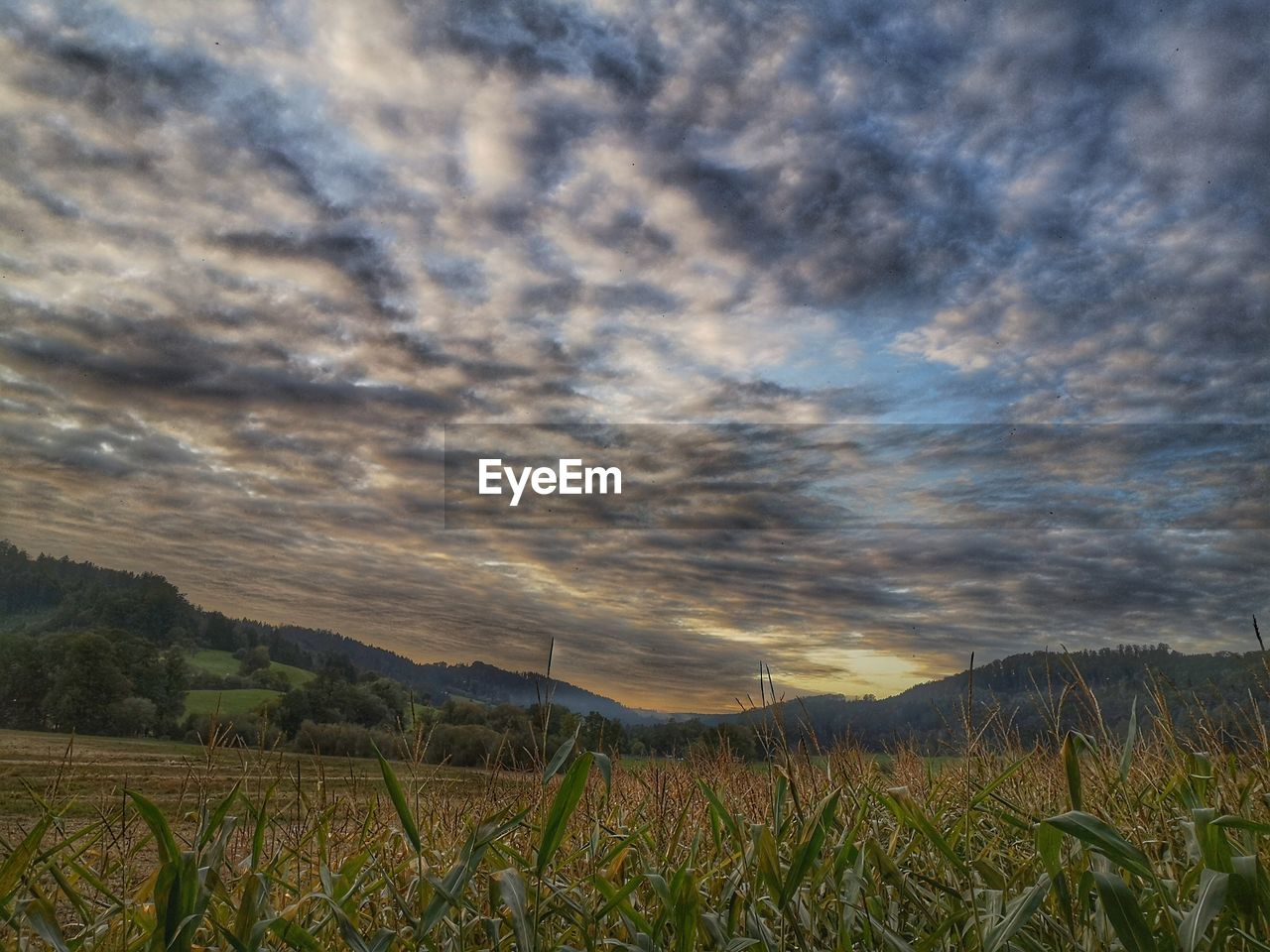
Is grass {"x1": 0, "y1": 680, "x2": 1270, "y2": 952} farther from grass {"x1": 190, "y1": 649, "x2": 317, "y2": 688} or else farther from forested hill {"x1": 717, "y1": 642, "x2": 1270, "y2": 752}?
grass {"x1": 190, "y1": 649, "x2": 317, "y2": 688}

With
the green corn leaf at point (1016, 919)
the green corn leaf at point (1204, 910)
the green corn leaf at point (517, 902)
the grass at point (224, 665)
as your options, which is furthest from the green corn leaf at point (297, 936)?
the grass at point (224, 665)

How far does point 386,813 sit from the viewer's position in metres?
7.39

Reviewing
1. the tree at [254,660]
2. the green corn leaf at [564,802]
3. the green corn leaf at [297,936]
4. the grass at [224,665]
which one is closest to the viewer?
the green corn leaf at [564,802]

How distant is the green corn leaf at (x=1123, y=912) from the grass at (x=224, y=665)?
6634 centimetres

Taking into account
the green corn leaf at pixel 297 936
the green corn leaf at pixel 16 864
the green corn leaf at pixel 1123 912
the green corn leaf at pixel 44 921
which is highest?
the green corn leaf at pixel 1123 912

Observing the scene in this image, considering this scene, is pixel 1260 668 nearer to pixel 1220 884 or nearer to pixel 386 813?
pixel 1220 884

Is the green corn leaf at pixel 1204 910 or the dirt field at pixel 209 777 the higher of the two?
the green corn leaf at pixel 1204 910

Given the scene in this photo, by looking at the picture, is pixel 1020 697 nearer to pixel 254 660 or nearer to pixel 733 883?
pixel 733 883

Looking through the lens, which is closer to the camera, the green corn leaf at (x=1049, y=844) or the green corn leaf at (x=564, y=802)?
the green corn leaf at (x=564, y=802)

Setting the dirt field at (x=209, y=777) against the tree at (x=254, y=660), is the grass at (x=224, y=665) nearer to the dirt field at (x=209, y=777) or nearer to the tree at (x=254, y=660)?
the tree at (x=254, y=660)

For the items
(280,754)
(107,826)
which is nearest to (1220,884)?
(280,754)

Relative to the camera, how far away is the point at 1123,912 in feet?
8.46

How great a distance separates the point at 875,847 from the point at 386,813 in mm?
5190

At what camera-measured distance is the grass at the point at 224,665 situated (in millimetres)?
64562
